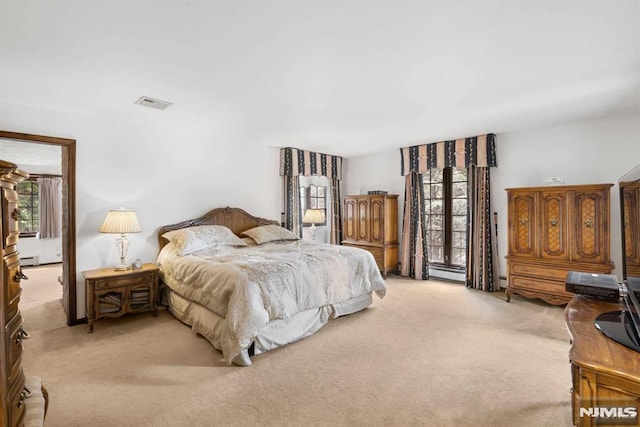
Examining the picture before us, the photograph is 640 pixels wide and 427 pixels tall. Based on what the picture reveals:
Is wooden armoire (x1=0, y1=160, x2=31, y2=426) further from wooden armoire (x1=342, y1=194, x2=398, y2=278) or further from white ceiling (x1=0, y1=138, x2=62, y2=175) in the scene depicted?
wooden armoire (x1=342, y1=194, x2=398, y2=278)

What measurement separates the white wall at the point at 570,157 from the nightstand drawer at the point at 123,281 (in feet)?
16.3

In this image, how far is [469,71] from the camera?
2.48 meters

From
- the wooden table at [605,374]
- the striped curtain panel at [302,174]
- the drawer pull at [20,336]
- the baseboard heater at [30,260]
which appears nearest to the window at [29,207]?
the baseboard heater at [30,260]

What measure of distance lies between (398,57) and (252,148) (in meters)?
3.35

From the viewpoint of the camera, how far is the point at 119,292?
3.34m

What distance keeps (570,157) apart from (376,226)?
2.98m

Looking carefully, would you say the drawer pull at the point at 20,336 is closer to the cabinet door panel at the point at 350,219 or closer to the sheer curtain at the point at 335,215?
the cabinet door panel at the point at 350,219

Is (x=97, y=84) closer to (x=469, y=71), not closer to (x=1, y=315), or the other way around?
(x=1, y=315)

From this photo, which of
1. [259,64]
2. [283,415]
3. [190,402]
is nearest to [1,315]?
[190,402]

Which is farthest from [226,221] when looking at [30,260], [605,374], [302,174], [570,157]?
[30,260]

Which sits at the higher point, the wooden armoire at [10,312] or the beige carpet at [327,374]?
the wooden armoire at [10,312]

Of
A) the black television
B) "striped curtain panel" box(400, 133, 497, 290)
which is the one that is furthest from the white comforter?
the black television

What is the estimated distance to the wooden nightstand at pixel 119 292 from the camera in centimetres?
317

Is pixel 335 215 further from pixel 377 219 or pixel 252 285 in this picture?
pixel 252 285
